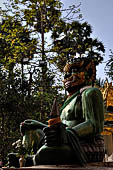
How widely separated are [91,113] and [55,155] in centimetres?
96

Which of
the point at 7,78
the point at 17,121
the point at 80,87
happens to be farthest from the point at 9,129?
the point at 80,87

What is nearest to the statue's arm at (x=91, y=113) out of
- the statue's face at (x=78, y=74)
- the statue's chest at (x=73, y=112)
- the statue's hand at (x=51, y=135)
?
the statue's chest at (x=73, y=112)

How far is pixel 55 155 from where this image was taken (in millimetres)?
3824

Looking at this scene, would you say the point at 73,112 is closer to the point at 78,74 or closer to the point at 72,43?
the point at 78,74

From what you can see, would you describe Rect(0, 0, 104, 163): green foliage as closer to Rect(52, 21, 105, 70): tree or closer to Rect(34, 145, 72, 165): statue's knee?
Rect(52, 21, 105, 70): tree

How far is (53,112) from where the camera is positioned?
3.79 m

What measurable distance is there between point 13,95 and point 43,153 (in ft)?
31.5

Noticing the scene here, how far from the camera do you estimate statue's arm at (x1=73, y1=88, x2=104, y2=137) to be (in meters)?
4.29

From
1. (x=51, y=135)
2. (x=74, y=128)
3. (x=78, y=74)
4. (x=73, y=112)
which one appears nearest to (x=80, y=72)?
(x=78, y=74)

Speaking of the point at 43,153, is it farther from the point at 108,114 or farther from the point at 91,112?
the point at 108,114

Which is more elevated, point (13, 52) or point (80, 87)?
point (13, 52)

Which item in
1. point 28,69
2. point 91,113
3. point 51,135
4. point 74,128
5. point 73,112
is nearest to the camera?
point 51,135

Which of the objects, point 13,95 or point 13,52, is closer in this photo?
point 13,95

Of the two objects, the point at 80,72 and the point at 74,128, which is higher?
the point at 80,72
